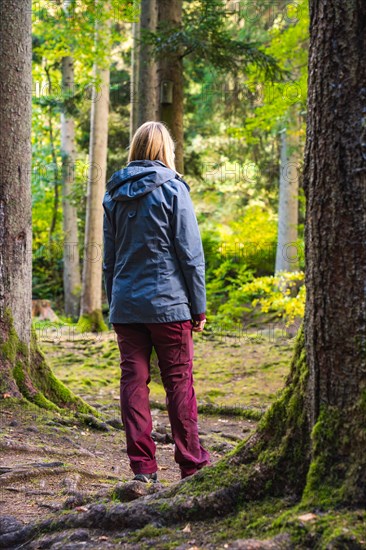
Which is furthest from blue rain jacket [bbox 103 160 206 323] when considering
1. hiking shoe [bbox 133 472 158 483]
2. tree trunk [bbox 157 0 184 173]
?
tree trunk [bbox 157 0 184 173]

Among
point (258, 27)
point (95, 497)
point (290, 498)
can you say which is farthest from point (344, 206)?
point (258, 27)

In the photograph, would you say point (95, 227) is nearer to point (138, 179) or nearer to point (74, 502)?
point (138, 179)

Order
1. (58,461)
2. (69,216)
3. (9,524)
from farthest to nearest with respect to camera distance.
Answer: (69,216), (58,461), (9,524)

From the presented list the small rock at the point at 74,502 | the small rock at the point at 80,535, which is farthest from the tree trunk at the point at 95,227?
the small rock at the point at 80,535

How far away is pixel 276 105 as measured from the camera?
11398 mm

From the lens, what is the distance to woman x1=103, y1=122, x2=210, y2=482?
151 inches

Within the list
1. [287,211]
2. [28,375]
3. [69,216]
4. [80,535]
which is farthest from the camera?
[69,216]

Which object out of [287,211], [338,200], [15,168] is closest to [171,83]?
[15,168]

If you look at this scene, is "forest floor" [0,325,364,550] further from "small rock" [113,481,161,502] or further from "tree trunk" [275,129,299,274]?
"tree trunk" [275,129,299,274]

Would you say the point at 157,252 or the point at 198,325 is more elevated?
the point at 157,252

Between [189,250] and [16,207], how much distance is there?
2.41 metres

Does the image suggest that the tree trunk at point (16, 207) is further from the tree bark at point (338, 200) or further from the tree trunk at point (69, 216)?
the tree trunk at point (69, 216)

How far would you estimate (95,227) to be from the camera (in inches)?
581

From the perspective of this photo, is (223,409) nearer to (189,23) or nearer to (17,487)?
(17,487)
